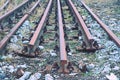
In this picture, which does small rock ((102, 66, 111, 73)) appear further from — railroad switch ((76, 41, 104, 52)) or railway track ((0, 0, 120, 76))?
railroad switch ((76, 41, 104, 52))

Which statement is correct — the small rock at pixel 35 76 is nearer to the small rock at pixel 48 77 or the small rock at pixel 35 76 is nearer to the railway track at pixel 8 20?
the small rock at pixel 48 77

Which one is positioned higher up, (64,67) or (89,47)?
(64,67)

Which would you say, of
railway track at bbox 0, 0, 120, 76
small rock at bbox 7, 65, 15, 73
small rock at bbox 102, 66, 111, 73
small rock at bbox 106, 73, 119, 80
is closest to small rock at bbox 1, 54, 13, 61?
railway track at bbox 0, 0, 120, 76

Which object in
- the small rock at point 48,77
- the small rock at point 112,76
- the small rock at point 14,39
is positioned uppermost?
the small rock at point 48,77

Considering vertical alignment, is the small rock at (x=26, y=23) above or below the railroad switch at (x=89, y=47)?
below

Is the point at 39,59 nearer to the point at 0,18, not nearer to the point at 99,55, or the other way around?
the point at 99,55

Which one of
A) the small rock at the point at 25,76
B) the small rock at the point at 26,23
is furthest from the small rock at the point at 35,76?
the small rock at the point at 26,23

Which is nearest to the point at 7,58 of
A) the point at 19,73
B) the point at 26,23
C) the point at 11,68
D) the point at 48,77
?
the point at 11,68

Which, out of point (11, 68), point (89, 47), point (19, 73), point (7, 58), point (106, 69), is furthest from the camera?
point (89, 47)

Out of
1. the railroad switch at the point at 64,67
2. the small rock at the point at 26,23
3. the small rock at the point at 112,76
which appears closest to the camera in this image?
the small rock at the point at 112,76

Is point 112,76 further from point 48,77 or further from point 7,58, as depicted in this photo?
point 7,58

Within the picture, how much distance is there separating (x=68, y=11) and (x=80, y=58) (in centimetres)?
586

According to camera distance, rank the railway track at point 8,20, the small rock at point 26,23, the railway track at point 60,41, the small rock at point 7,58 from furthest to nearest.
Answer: the small rock at point 26,23
the railway track at point 8,20
the small rock at point 7,58
the railway track at point 60,41

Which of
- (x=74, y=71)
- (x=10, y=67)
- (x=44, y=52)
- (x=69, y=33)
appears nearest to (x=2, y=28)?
(x=69, y=33)
